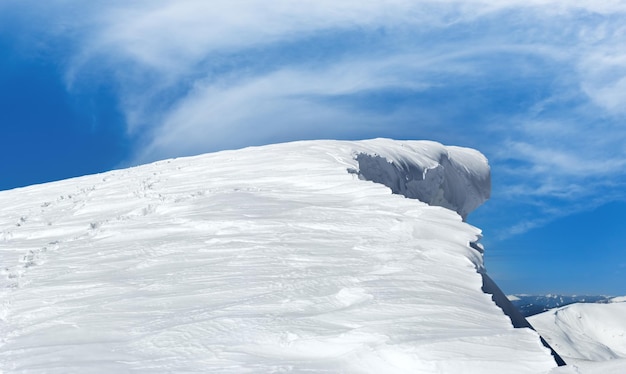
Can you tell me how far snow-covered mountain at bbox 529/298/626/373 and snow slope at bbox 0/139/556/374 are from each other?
7574mm

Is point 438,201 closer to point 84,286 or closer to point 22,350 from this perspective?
point 84,286

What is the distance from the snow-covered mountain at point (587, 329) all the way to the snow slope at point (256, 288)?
7.57 meters

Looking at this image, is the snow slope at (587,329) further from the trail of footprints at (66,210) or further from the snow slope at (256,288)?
the trail of footprints at (66,210)

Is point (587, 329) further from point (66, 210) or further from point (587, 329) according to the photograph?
point (66, 210)

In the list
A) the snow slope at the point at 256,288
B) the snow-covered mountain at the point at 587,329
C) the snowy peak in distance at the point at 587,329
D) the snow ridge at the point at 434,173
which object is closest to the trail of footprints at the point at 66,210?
the snow slope at the point at 256,288

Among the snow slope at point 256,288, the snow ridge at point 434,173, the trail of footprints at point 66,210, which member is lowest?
the snow slope at point 256,288

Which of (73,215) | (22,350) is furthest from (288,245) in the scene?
(73,215)

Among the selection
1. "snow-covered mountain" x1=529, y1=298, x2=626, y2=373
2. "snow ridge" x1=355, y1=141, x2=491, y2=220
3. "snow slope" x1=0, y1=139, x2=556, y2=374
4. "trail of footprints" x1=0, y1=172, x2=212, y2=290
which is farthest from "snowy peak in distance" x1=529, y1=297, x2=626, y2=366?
"trail of footprints" x1=0, y1=172, x2=212, y2=290

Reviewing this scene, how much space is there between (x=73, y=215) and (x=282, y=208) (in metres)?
3.63

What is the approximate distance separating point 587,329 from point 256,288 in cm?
1445

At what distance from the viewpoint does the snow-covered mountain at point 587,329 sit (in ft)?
45.2

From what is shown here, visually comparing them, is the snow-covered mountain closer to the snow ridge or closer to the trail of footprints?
the snow ridge

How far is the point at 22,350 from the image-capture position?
405cm

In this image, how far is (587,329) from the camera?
16.7m
